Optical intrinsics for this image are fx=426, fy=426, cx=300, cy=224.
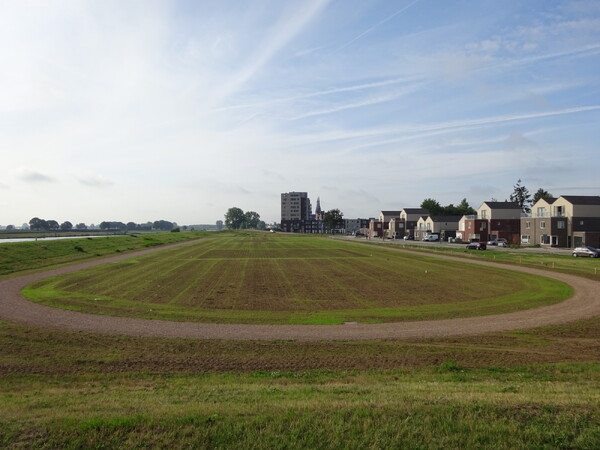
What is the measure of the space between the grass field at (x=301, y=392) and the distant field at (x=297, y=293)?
18.4 ft

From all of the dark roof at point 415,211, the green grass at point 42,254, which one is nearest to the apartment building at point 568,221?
the dark roof at point 415,211

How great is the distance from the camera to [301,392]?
11.9 metres

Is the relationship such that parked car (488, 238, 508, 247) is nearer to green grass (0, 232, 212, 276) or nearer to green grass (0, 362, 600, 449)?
green grass (0, 232, 212, 276)

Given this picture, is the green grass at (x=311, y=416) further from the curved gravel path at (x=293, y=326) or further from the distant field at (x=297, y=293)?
the distant field at (x=297, y=293)

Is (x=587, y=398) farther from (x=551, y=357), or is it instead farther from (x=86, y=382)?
(x=86, y=382)

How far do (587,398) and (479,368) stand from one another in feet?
16.4

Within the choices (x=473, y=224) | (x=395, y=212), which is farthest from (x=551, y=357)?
(x=395, y=212)

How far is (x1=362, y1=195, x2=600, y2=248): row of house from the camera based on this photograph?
88188 millimetres

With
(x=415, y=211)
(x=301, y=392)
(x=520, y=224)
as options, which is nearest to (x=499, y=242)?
(x=520, y=224)

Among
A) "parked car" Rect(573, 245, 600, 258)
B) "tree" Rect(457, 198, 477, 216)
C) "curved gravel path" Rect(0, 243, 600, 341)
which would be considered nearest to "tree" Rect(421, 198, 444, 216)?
"tree" Rect(457, 198, 477, 216)

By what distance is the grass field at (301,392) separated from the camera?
852 centimetres

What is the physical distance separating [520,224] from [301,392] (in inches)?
4352

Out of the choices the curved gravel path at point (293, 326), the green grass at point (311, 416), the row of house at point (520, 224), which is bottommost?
the curved gravel path at point (293, 326)

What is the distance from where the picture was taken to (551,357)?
1648cm
